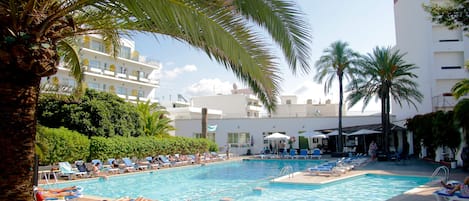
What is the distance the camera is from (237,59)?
448cm

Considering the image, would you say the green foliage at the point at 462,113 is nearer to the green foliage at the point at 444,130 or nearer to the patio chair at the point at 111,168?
the green foliage at the point at 444,130

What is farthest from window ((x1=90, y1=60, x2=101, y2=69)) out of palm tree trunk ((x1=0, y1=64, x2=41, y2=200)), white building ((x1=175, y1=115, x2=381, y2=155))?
palm tree trunk ((x1=0, y1=64, x2=41, y2=200))

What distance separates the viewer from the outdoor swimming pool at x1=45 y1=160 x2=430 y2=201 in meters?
13.9

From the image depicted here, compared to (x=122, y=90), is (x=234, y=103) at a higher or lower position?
lower

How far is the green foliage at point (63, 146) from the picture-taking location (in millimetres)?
18047

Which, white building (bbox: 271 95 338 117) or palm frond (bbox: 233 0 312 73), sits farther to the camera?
white building (bbox: 271 95 338 117)

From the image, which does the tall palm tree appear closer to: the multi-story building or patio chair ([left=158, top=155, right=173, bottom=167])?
patio chair ([left=158, top=155, right=173, bottom=167])

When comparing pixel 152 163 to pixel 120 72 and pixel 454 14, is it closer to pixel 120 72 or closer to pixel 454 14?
pixel 454 14

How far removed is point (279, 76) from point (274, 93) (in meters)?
0.24

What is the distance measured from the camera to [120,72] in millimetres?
51219

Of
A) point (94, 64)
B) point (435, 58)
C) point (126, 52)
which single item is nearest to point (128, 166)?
point (435, 58)

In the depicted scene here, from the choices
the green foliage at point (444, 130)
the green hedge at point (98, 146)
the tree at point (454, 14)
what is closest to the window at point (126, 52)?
the green hedge at point (98, 146)

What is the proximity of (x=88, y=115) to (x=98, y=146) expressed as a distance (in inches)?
110

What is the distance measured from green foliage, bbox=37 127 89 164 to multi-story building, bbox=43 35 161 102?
23398 mm
